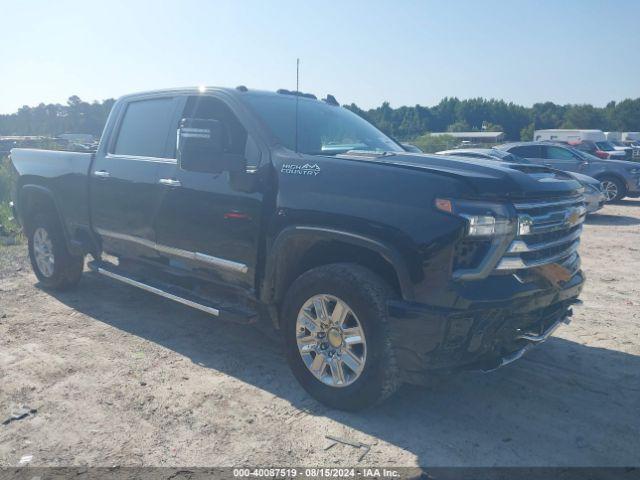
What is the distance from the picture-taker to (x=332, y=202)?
12.1 ft

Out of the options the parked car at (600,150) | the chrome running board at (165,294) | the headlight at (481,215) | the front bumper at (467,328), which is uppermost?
the headlight at (481,215)

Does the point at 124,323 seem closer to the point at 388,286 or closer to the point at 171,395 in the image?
the point at 171,395

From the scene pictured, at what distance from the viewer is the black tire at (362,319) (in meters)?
3.47

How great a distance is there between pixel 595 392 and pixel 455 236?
1.82 meters

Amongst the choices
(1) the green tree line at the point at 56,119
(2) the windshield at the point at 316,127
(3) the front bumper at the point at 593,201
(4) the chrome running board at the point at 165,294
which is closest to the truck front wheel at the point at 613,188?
(3) the front bumper at the point at 593,201

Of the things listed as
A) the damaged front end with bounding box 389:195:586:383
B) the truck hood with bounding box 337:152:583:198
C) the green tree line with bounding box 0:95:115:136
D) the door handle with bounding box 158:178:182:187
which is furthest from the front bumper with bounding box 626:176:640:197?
the green tree line with bounding box 0:95:115:136

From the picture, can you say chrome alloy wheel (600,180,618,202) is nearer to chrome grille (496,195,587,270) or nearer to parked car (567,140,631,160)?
parked car (567,140,631,160)

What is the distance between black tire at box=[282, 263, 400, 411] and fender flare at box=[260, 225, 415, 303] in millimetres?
167

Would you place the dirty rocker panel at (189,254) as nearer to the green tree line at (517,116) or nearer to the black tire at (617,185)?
the black tire at (617,185)

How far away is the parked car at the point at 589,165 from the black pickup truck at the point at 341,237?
36.3 feet

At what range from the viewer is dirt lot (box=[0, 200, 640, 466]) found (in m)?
3.33

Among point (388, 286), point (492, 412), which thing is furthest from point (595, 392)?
point (388, 286)

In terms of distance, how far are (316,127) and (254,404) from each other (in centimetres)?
222

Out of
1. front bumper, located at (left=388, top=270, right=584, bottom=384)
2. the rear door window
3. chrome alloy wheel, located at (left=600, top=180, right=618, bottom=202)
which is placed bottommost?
chrome alloy wheel, located at (left=600, top=180, right=618, bottom=202)
